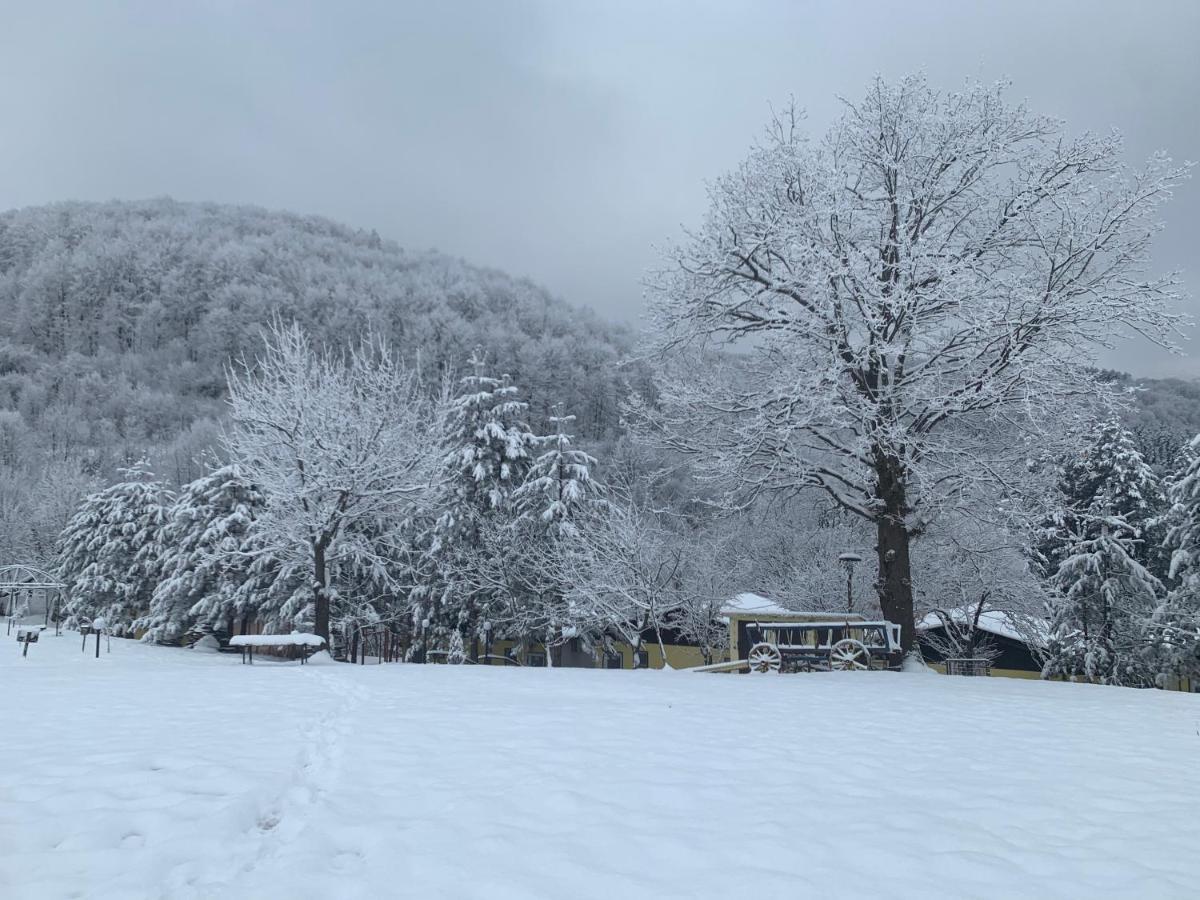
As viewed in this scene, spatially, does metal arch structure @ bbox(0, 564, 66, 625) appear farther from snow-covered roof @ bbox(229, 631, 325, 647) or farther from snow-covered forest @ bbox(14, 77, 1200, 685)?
snow-covered roof @ bbox(229, 631, 325, 647)

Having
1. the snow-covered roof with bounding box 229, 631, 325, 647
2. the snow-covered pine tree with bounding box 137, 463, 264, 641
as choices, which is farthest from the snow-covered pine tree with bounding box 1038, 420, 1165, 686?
the snow-covered pine tree with bounding box 137, 463, 264, 641

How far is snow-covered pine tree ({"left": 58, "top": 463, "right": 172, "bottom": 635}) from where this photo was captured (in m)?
33.0

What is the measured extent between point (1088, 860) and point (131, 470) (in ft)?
122

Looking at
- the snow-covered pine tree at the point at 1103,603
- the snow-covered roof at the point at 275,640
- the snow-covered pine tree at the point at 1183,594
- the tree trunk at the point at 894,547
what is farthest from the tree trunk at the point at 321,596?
the snow-covered pine tree at the point at 1183,594

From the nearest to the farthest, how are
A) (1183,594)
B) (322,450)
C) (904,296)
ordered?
(904,296) < (322,450) < (1183,594)

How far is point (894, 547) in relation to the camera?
1376 cm

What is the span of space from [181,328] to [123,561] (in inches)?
3340

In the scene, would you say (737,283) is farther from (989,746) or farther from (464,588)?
(464,588)

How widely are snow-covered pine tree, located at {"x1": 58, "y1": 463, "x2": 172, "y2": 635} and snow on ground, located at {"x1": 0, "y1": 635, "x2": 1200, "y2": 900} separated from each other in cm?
2712

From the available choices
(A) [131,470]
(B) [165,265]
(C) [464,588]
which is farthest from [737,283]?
(B) [165,265]

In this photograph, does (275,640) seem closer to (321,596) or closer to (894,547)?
(321,596)

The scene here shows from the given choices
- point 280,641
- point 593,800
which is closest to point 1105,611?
point 280,641

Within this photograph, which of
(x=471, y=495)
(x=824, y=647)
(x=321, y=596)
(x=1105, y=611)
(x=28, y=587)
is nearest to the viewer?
(x=824, y=647)

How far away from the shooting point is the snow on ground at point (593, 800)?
3713mm
